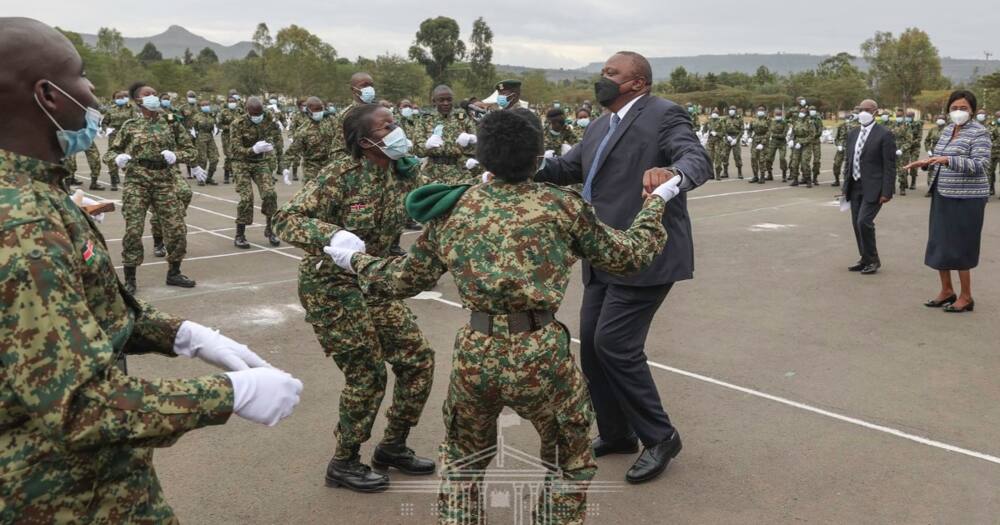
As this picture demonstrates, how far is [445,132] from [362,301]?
869 centimetres

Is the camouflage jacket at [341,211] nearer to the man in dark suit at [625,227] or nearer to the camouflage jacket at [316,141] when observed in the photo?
the man in dark suit at [625,227]

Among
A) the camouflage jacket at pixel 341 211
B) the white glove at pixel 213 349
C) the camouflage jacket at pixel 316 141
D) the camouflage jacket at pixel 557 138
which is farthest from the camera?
the camouflage jacket at pixel 557 138

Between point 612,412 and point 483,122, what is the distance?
218 cm

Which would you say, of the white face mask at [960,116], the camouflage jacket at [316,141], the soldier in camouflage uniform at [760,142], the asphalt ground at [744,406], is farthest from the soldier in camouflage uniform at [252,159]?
the soldier in camouflage uniform at [760,142]

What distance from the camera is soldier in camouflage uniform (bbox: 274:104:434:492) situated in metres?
3.99

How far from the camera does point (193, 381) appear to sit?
183 centimetres

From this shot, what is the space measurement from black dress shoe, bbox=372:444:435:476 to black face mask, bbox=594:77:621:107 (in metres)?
2.18

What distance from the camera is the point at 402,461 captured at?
438cm

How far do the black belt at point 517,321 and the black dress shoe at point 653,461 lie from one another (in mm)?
1634

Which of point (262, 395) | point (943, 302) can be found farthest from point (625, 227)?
point (943, 302)

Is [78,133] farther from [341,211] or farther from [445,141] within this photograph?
[445,141]

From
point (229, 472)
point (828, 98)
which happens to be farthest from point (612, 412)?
point (828, 98)

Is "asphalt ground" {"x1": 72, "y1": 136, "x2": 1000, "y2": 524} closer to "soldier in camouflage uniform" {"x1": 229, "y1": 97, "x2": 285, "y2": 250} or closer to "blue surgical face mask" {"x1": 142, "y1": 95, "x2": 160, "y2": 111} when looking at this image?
"soldier in camouflage uniform" {"x1": 229, "y1": 97, "x2": 285, "y2": 250}

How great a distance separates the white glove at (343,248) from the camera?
3.37 metres
